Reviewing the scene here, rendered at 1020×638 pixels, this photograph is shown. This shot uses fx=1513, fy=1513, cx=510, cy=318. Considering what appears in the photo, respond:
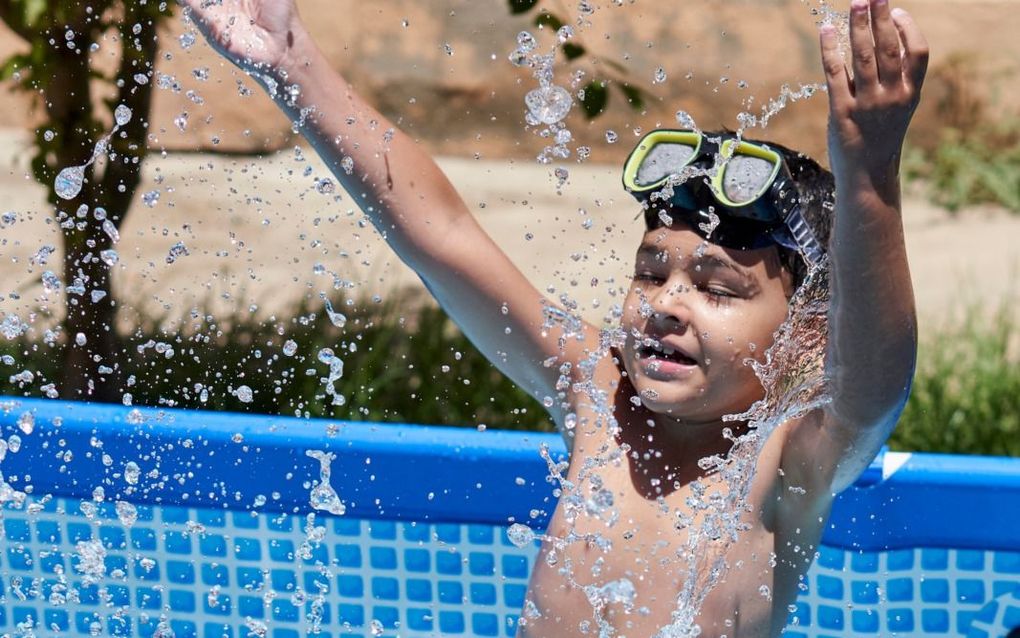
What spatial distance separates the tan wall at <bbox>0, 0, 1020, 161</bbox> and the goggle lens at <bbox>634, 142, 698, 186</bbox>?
3.96 metres

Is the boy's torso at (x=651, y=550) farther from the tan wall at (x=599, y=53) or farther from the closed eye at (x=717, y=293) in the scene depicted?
the tan wall at (x=599, y=53)

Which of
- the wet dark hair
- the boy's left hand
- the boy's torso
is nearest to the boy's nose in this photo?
the wet dark hair

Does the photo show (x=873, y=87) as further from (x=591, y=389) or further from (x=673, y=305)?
(x=591, y=389)

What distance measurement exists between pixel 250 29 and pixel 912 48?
0.97 meters

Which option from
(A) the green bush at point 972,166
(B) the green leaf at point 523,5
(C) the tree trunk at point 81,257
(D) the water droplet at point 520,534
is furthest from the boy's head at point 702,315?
(A) the green bush at point 972,166

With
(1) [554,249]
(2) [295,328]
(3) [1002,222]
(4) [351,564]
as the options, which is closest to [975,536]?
(4) [351,564]

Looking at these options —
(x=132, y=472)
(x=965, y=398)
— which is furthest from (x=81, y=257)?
(x=965, y=398)

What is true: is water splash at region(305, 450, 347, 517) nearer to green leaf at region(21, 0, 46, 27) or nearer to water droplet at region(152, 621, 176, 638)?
water droplet at region(152, 621, 176, 638)

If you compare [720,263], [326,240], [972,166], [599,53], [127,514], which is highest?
[720,263]

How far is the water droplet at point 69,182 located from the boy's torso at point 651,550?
1510 mm

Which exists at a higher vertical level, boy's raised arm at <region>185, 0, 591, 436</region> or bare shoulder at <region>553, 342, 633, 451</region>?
boy's raised arm at <region>185, 0, 591, 436</region>

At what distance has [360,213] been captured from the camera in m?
5.18

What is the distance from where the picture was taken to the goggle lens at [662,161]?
2150 millimetres

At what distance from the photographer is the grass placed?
3.69 meters
